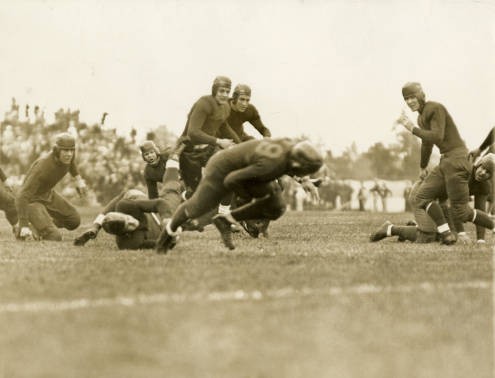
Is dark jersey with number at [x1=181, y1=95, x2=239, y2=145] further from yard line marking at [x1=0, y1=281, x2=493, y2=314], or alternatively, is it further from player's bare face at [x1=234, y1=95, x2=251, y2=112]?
yard line marking at [x1=0, y1=281, x2=493, y2=314]

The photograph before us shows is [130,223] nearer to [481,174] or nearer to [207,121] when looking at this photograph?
[207,121]

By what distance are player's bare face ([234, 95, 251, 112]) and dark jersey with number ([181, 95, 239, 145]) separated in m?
0.37

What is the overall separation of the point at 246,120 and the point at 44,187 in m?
3.00

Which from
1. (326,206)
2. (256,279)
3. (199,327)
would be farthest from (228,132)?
(326,206)

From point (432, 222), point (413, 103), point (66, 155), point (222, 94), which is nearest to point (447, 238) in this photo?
point (432, 222)

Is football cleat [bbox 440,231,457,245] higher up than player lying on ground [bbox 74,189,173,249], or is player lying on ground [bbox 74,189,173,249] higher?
player lying on ground [bbox 74,189,173,249]

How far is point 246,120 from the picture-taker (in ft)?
39.0

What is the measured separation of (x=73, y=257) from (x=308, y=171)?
7.81 feet

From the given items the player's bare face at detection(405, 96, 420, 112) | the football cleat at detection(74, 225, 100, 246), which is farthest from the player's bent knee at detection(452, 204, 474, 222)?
the football cleat at detection(74, 225, 100, 246)

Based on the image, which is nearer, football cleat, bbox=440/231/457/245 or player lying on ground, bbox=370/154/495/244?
football cleat, bbox=440/231/457/245

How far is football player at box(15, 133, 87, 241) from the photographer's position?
1082 centimetres

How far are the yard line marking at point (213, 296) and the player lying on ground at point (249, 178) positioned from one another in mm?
2100

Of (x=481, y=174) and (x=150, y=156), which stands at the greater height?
(x=150, y=156)

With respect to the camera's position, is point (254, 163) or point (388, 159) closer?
point (254, 163)
